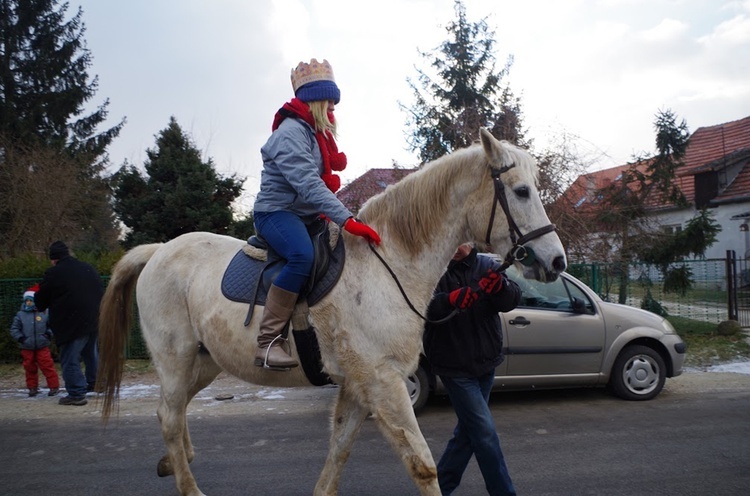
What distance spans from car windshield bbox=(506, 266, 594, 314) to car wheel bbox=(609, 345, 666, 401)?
796 millimetres

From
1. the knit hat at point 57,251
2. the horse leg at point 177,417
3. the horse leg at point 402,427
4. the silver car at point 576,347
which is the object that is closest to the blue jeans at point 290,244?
the horse leg at point 402,427

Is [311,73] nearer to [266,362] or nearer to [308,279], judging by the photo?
[308,279]

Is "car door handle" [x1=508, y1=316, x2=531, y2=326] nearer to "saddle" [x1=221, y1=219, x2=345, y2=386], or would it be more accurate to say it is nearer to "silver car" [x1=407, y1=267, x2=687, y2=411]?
"silver car" [x1=407, y1=267, x2=687, y2=411]

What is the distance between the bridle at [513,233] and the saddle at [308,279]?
0.92 metres

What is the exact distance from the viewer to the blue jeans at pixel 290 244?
307 cm

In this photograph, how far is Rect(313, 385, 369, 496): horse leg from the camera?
135 inches

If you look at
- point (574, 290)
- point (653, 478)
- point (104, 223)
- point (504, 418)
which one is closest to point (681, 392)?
point (574, 290)

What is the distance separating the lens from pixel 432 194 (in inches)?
128

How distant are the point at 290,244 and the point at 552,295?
4.84 metres

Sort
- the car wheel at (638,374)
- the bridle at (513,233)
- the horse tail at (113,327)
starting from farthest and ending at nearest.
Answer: the car wheel at (638,374), the horse tail at (113,327), the bridle at (513,233)

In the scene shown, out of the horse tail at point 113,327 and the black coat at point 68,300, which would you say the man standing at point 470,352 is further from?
the black coat at point 68,300

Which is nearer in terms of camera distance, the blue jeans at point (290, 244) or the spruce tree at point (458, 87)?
the blue jeans at point (290, 244)

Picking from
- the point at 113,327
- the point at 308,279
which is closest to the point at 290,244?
the point at 308,279

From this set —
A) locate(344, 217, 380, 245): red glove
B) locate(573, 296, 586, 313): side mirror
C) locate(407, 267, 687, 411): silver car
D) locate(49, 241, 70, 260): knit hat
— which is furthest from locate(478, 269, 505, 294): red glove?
locate(49, 241, 70, 260): knit hat
